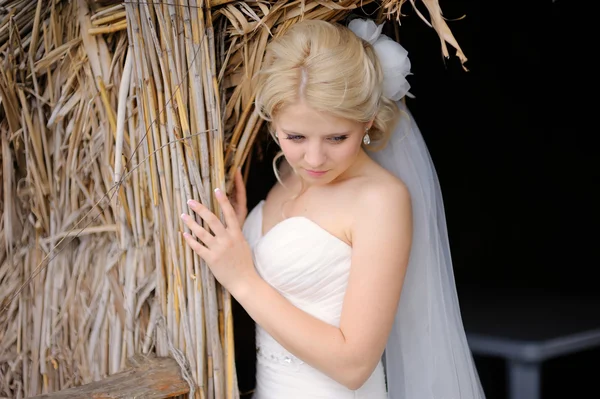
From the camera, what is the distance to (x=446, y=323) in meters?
1.49

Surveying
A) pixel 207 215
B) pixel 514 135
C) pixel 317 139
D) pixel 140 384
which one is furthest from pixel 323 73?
pixel 514 135

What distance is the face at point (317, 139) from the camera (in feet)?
4.27

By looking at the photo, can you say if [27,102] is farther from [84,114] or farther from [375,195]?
[375,195]

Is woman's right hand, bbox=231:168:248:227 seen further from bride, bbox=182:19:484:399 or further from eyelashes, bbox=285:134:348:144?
eyelashes, bbox=285:134:348:144

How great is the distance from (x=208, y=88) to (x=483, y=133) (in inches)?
112

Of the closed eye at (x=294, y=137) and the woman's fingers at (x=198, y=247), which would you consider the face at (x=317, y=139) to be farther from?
the woman's fingers at (x=198, y=247)

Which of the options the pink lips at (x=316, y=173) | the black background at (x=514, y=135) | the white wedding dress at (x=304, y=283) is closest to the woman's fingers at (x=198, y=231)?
the white wedding dress at (x=304, y=283)

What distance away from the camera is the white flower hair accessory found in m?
1.39

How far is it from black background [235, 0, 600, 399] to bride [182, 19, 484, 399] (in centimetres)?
192

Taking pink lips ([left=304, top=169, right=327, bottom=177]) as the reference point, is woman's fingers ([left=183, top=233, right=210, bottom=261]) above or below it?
below

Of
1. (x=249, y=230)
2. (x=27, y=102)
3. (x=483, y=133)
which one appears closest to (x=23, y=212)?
(x=27, y=102)

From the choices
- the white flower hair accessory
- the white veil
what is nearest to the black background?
the white veil

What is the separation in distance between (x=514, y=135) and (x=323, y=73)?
290 cm

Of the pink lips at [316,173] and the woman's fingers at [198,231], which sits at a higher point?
the pink lips at [316,173]
